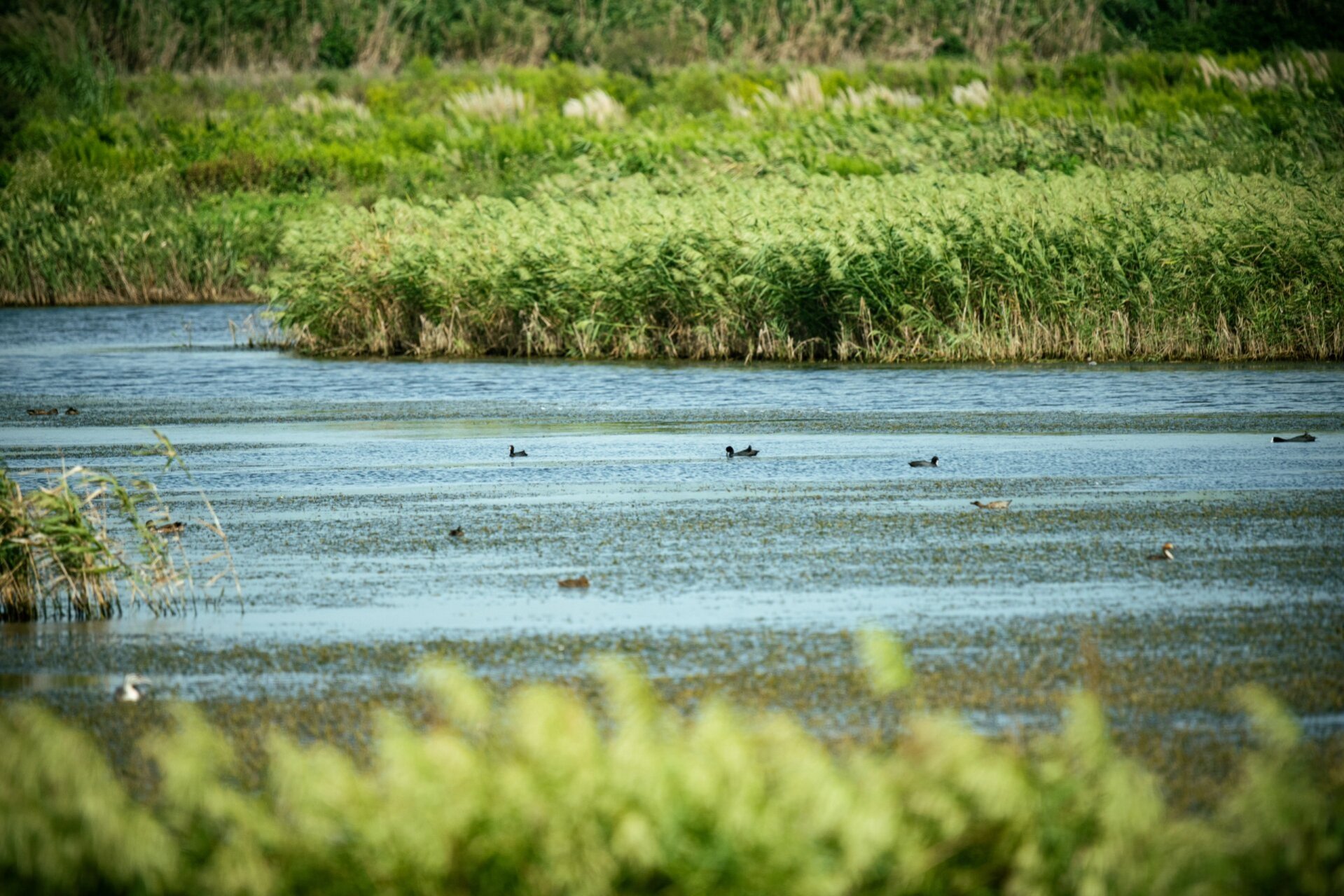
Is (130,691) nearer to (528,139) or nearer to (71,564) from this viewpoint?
(71,564)

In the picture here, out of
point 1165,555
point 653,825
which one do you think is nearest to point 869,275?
point 1165,555

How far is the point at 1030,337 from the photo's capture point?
79.0 ft

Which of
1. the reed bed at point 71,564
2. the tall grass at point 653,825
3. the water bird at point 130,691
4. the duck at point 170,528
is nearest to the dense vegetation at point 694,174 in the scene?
the duck at point 170,528

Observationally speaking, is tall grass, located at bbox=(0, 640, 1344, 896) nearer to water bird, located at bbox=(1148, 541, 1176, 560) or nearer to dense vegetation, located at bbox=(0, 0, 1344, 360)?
water bird, located at bbox=(1148, 541, 1176, 560)

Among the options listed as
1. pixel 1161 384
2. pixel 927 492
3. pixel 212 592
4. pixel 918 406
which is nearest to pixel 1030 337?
pixel 1161 384

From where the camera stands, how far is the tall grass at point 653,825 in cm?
440

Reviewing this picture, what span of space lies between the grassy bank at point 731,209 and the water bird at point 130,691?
1611 centimetres

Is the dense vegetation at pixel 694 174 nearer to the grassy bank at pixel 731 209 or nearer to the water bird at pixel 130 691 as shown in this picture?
the grassy bank at pixel 731 209

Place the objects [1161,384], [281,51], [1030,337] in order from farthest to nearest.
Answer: [281,51]
[1030,337]
[1161,384]

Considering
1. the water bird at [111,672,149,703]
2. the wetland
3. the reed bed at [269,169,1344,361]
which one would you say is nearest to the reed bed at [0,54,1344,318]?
the reed bed at [269,169,1344,361]

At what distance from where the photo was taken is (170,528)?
1184cm

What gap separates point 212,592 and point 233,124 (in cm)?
3922

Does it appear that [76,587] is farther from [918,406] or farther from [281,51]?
[281,51]

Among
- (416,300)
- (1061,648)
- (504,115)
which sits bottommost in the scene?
(1061,648)
